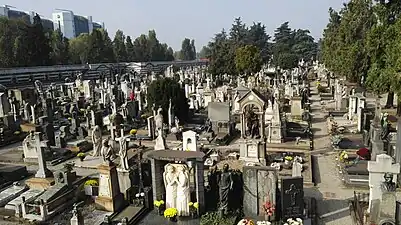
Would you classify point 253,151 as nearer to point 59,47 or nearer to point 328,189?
point 328,189

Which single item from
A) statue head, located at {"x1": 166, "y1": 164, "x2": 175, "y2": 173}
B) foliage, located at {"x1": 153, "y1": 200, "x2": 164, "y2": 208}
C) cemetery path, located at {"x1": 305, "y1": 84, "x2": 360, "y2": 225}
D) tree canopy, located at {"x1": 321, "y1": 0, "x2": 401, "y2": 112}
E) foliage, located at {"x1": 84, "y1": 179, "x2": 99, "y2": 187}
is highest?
tree canopy, located at {"x1": 321, "y1": 0, "x2": 401, "y2": 112}

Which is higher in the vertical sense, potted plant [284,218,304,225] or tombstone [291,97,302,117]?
tombstone [291,97,302,117]

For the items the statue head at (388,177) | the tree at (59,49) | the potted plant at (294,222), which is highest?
the tree at (59,49)

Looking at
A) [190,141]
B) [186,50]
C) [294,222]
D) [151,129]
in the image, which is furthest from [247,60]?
[186,50]

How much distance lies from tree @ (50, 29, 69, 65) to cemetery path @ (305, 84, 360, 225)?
65.7m

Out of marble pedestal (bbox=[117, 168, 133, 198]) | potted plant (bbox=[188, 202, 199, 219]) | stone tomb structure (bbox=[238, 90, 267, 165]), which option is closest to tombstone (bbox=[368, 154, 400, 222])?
potted plant (bbox=[188, 202, 199, 219])

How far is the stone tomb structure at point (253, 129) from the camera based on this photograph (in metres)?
17.0

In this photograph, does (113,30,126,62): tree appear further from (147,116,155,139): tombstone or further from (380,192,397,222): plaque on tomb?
(380,192,397,222): plaque on tomb

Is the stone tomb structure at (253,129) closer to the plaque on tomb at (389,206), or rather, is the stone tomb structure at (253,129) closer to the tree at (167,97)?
the tree at (167,97)

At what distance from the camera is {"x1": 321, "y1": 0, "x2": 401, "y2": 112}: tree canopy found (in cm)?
2087

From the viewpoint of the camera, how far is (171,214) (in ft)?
36.6

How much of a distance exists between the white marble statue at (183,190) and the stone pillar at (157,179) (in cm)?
72

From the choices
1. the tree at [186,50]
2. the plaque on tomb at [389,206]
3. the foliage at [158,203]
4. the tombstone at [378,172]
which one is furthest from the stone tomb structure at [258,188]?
the tree at [186,50]

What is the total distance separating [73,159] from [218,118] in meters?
9.27
